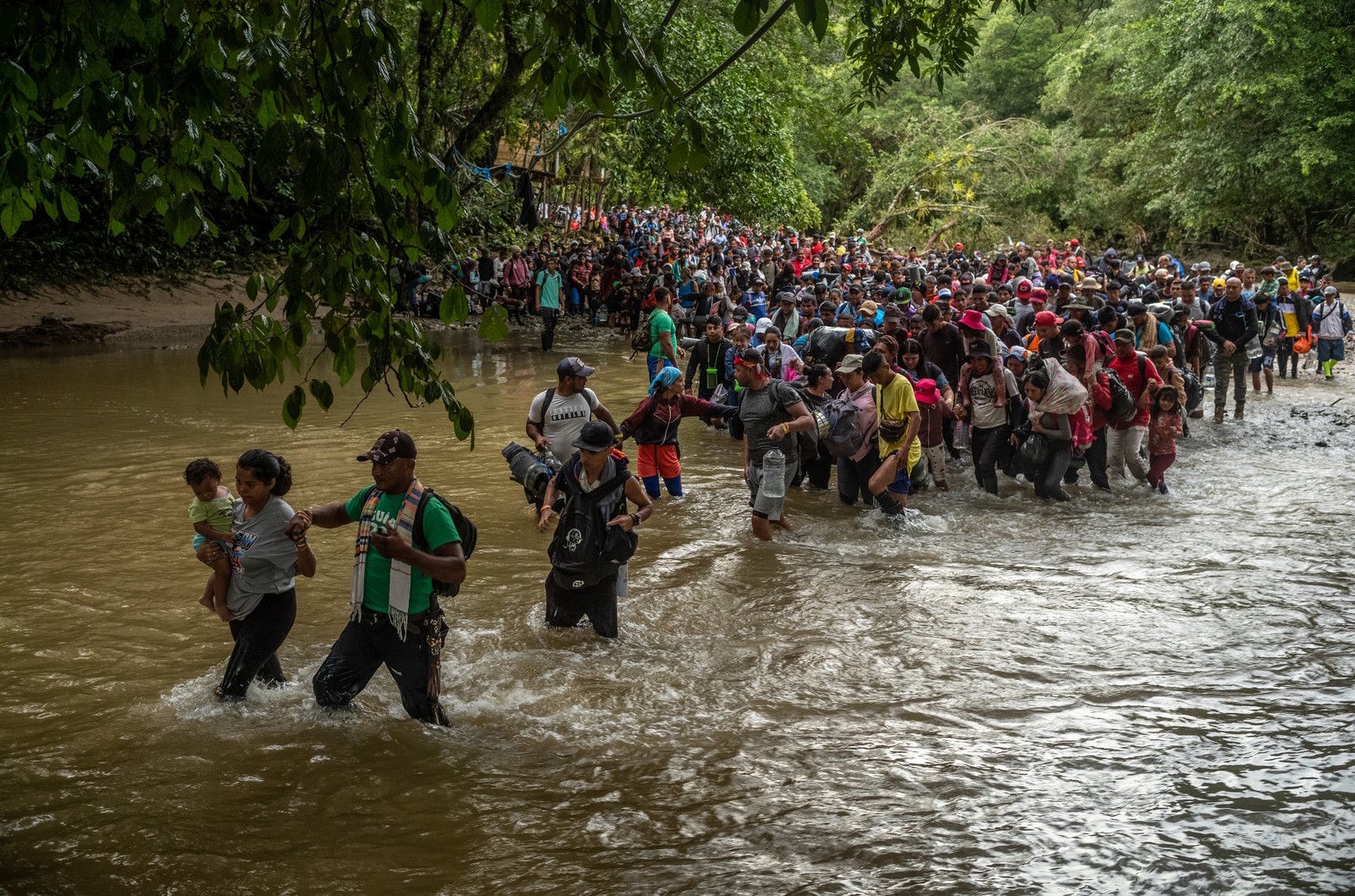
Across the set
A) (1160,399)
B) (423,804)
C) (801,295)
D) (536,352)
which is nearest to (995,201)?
(536,352)

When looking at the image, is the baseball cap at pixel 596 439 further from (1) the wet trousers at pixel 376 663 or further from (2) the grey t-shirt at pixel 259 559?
(2) the grey t-shirt at pixel 259 559

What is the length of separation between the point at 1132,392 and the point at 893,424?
3.02m

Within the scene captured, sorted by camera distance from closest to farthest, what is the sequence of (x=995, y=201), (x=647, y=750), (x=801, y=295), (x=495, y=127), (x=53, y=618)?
(x=647, y=750) < (x=53, y=618) < (x=801, y=295) < (x=495, y=127) < (x=995, y=201)

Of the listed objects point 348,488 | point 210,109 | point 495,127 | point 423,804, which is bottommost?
point 423,804

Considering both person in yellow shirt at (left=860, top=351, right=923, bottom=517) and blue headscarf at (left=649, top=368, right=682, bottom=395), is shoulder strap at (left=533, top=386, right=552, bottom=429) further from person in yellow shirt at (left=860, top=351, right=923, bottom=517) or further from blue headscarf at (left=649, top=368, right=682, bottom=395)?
person in yellow shirt at (left=860, top=351, right=923, bottom=517)

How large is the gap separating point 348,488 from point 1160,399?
760cm

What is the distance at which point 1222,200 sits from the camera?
36625 mm

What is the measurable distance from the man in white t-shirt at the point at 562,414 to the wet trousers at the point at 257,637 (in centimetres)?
354

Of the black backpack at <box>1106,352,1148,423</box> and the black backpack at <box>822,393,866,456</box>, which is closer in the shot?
the black backpack at <box>822,393,866,456</box>

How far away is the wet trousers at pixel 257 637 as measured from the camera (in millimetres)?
5746

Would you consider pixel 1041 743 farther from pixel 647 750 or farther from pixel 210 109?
pixel 210 109

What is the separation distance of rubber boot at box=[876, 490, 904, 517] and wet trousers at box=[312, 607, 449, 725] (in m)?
5.15

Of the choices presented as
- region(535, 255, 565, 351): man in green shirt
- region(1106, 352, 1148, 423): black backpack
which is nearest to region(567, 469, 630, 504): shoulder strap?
region(1106, 352, 1148, 423): black backpack

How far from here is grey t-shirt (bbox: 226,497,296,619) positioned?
5.64 m
